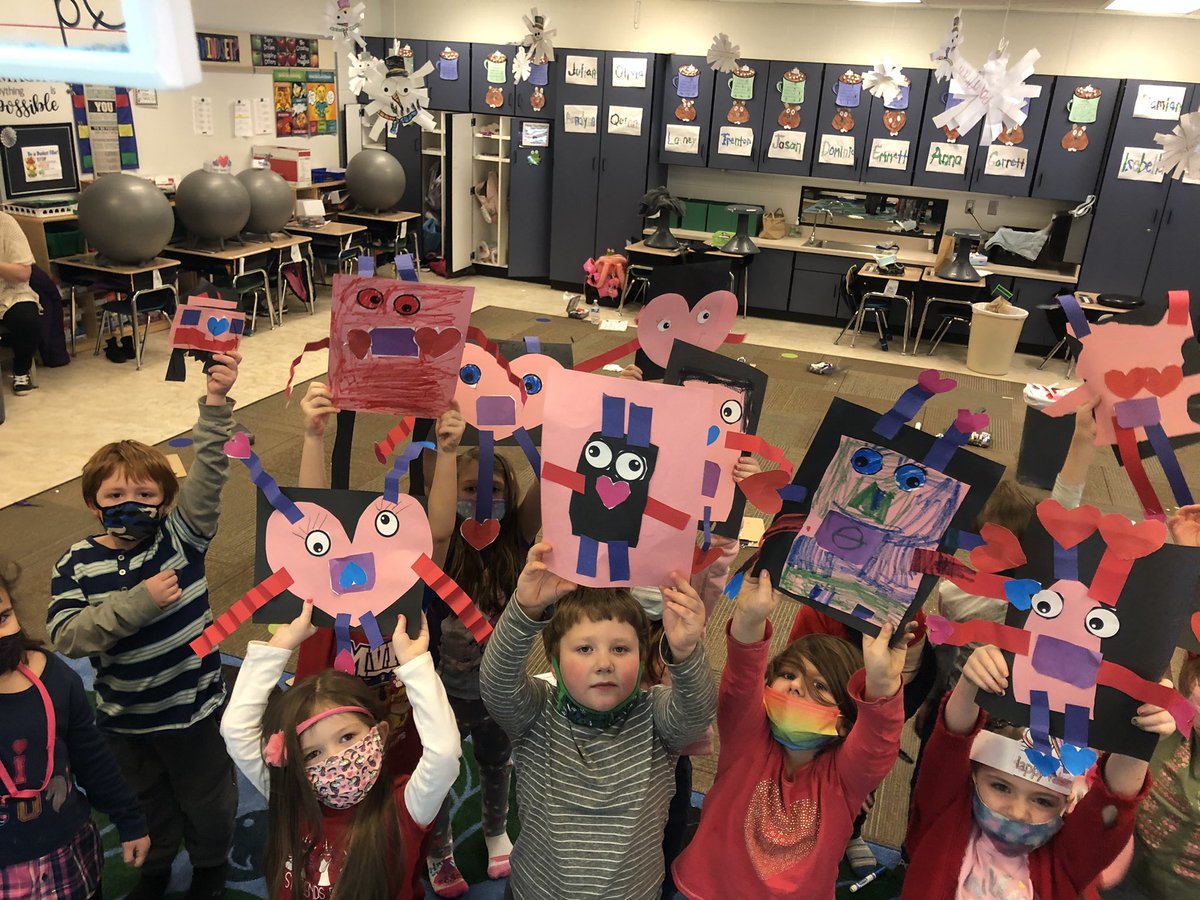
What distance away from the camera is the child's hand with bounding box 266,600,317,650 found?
4.47ft

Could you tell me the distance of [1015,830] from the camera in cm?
142

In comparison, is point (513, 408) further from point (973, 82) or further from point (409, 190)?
point (409, 190)

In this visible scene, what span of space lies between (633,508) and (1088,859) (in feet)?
2.97

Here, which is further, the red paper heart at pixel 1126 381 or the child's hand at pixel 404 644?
the red paper heart at pixel 1126 381

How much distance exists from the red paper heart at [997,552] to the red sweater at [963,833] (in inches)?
Result: 12.4

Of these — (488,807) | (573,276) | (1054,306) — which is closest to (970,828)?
(488,807)

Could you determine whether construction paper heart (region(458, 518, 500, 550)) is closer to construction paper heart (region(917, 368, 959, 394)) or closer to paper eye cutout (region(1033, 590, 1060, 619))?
construction paper heart (region(917, 368, 959, 394))

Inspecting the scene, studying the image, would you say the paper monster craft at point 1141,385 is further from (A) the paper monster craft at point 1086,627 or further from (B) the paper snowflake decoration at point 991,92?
(B) the paper snowflake decoration at point 991,92

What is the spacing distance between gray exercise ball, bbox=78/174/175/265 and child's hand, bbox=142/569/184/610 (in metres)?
4.64

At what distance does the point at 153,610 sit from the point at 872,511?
131 centimetres

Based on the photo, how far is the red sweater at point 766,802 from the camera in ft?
4.68

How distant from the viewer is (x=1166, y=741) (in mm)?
1508

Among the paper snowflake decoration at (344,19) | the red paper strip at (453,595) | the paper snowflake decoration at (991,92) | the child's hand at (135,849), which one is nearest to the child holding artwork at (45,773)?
the child's hand at (135,849)

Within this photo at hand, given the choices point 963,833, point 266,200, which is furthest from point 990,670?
point 266,200
